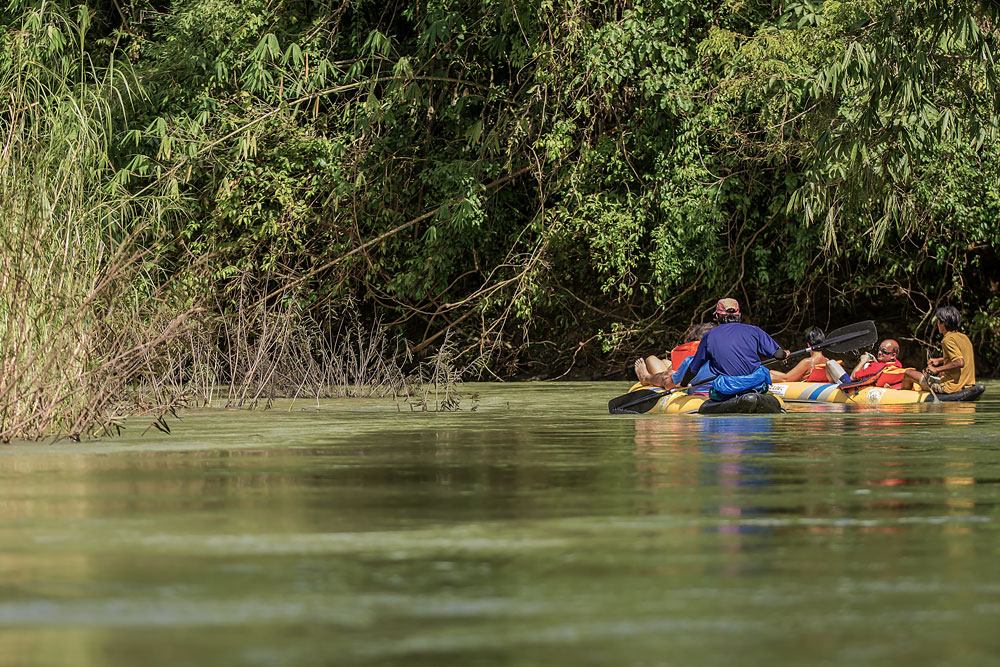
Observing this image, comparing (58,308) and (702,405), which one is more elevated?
(58,308)

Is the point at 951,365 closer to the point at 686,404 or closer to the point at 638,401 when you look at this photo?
the point at 686,404

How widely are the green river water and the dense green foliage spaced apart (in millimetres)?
11159

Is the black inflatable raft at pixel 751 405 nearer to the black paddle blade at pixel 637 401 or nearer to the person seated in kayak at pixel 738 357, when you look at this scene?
the person seated in kayak at pixel 738 357

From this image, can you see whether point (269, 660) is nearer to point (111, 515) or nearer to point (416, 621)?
point (416, 621)

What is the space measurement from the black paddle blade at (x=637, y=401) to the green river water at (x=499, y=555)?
238 inches

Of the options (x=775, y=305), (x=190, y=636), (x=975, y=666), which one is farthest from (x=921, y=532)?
(x=775, y=305)

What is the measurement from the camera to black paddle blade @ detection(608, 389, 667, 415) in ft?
60.5

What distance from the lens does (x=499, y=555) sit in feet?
21.1

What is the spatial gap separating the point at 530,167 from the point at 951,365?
6.89m

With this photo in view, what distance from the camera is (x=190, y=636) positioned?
4828 millimetres

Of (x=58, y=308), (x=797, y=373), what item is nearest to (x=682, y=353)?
(x=797, y=373)

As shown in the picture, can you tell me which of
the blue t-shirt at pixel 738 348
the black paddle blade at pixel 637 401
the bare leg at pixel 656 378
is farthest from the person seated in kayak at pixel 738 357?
the bare leg at pixel 656 378

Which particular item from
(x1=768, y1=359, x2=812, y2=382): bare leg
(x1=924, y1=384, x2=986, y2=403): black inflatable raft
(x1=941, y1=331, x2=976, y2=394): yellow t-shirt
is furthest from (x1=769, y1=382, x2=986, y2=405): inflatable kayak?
(x1=768, y1=359, x2=812, y2=382): bare leg

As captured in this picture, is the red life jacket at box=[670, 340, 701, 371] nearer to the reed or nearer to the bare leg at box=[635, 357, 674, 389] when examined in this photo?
the bare leg at box=[635, 357, 674, 389]
